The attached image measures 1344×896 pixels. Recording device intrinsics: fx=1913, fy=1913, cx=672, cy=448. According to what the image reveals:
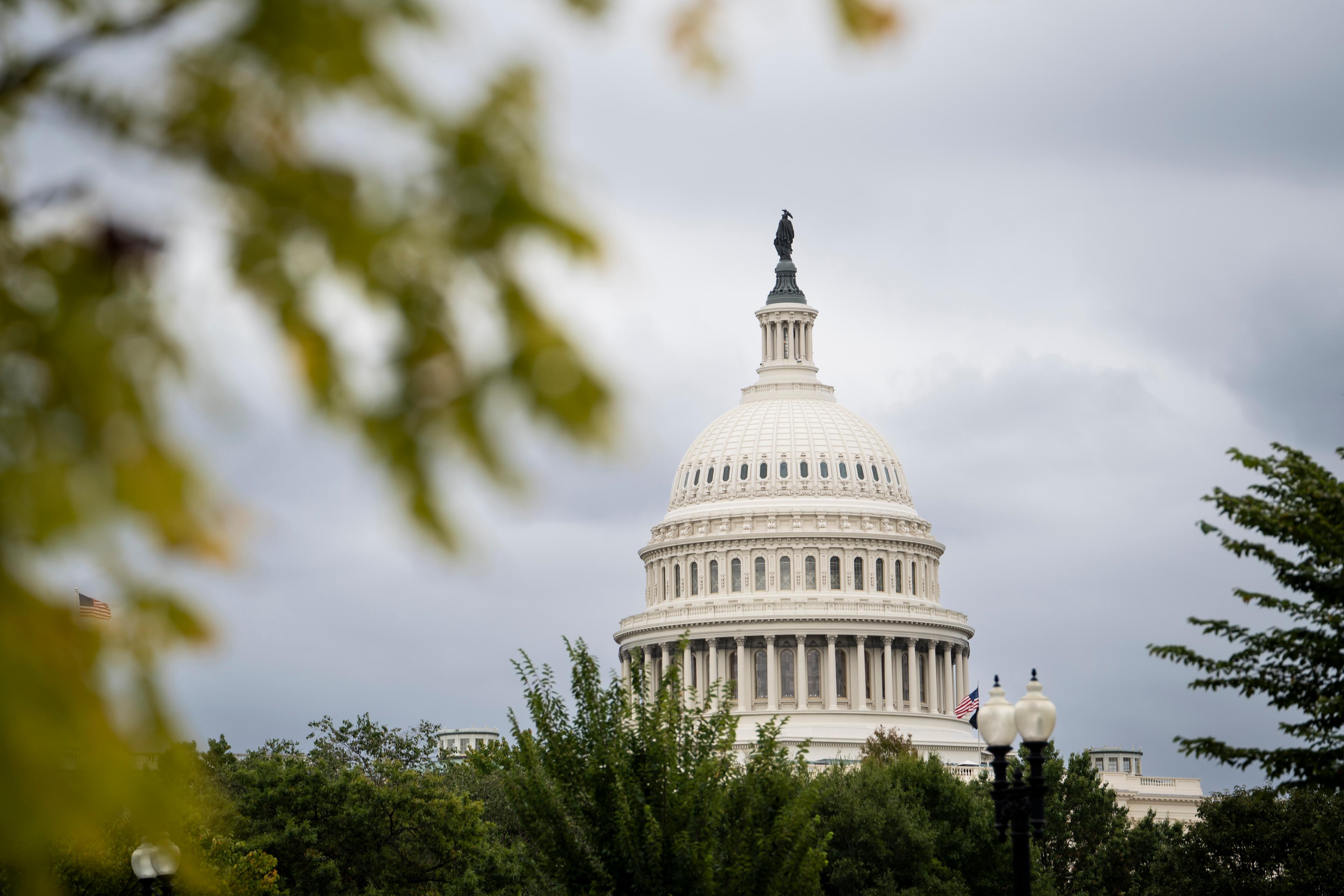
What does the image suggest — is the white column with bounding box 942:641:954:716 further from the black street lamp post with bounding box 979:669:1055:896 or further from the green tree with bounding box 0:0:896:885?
the green tree with bounding box 0:0:896:885

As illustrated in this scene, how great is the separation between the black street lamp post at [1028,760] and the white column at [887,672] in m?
131

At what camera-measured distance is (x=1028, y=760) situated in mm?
24406

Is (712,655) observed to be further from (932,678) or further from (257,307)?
(257,307)

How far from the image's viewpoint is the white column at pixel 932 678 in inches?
6235

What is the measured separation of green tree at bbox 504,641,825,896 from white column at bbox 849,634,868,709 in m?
122

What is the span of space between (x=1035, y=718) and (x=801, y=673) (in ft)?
431

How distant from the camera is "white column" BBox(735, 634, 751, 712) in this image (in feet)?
506

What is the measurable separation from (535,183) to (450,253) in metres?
0.23

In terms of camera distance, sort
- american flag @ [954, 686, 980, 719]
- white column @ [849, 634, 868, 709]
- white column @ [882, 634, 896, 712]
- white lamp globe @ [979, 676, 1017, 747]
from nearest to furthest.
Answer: white lamp globe @ [979, 676, 1017, 747], american flag @ [954, 686, 980, 719], white column @ [849, 634, 868, 709], white column @ [882, 634, 896, 712]

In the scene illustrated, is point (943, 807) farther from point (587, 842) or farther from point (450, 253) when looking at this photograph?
point (450, 253)

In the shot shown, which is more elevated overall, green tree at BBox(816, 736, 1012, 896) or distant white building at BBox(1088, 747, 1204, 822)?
distant white building at BBox(1088, 747, 1204, 822)

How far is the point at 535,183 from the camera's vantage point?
13.2 feet

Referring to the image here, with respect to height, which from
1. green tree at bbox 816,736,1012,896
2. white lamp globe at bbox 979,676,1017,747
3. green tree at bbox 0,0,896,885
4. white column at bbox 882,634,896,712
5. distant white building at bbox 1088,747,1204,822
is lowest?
green tree at bbox 0,0,896,885

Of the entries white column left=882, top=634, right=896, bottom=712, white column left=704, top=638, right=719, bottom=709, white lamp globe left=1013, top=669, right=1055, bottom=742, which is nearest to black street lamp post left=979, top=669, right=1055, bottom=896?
white lamp globe left=1013, top=669, right=1055, bottom=742
